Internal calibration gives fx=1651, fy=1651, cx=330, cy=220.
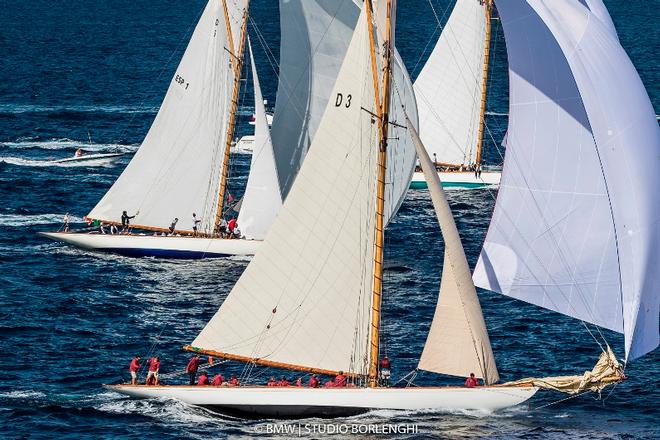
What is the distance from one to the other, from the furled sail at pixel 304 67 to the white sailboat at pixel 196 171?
1.66 meters

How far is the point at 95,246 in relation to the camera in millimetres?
107625

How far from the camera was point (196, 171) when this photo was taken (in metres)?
106

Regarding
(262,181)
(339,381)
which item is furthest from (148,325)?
(339,381)

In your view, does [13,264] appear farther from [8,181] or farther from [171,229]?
[8,181]

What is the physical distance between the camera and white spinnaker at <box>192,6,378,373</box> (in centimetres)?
7094

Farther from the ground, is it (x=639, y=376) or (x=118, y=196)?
(x=118, y=196)

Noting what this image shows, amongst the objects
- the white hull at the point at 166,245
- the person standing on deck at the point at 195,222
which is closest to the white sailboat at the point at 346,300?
the white hull at the point at 166,245

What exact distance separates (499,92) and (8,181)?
6540 cm

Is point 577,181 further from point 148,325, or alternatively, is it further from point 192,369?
point 148,325

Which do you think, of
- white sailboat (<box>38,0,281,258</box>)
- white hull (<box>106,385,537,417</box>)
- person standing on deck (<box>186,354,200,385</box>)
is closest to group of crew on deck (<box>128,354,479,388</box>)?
person standing on deck (<box>186,354,200,385</box>)

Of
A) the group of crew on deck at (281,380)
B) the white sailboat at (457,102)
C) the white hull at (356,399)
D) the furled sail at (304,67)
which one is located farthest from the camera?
the white sailboat at (457,102)

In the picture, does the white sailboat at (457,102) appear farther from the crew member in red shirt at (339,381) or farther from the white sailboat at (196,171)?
the crew member in red shirt at (339,381)

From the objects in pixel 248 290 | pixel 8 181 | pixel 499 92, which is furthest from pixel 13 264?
pixel 499 92

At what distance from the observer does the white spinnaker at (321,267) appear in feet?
233
